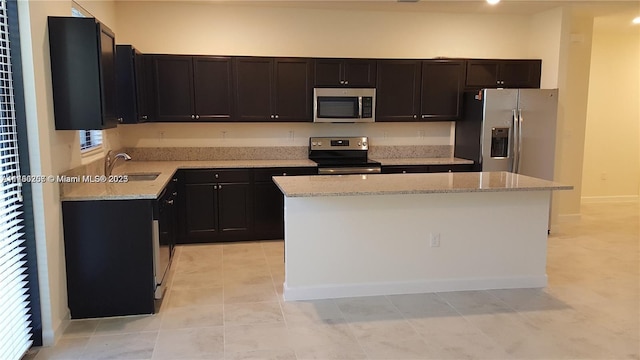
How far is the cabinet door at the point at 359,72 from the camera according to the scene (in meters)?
5.60

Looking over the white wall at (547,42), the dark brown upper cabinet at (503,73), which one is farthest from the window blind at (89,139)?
the white wall at (547,42)

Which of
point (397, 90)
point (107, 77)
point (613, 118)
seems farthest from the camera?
point (613, 118)

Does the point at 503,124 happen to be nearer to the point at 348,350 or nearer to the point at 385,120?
the point at 385,120

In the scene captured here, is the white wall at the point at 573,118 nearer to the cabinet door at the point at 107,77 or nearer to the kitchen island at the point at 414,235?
the kitchen island at the point at 414,235

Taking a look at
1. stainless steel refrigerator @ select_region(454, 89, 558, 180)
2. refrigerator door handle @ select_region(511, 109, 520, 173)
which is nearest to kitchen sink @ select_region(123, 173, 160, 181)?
stainless steel refrigerator @ select_region(454, 89, 558, 180)

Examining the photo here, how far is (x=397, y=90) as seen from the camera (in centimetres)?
575

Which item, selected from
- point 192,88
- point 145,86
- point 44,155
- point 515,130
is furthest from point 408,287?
point 145,86

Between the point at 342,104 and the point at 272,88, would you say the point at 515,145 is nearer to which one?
the point at 342,104

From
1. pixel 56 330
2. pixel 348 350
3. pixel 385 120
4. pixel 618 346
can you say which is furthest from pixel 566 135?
pixel 56 330

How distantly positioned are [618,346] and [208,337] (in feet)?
8.26

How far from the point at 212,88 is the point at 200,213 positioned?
1.38 meters

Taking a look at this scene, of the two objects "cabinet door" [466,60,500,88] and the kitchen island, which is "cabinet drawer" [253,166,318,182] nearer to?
the kitchen island

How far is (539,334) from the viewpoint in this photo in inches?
123

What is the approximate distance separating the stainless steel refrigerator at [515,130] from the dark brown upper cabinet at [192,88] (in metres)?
2.83
